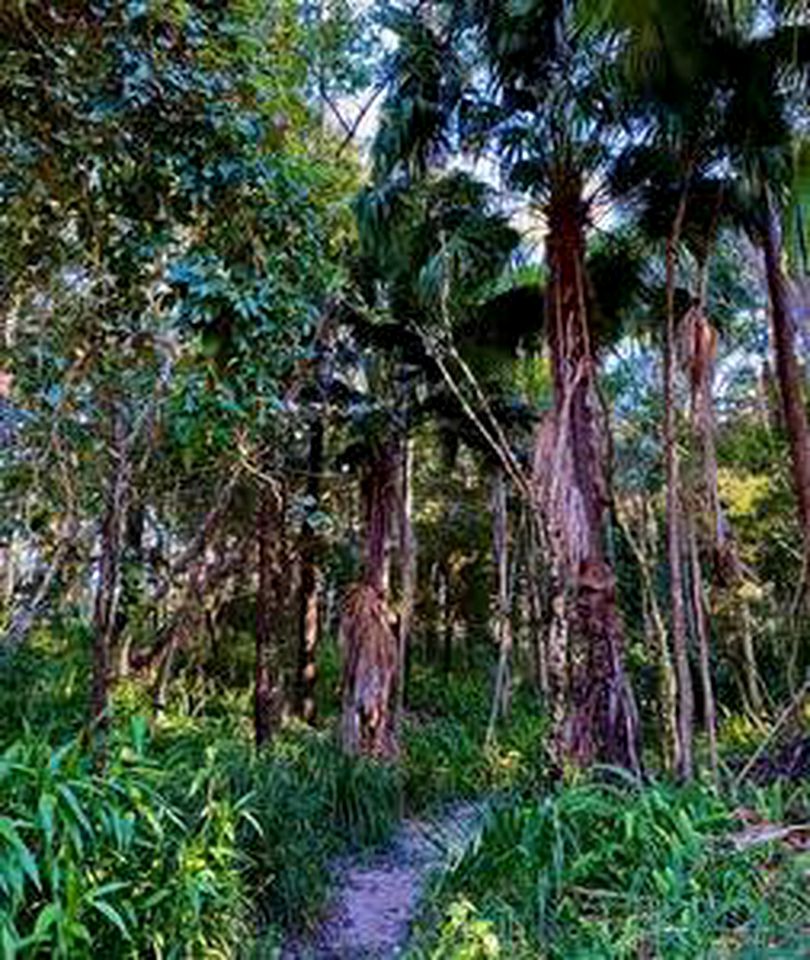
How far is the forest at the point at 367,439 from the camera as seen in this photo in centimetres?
356

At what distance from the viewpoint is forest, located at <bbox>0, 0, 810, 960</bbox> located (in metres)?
3.56

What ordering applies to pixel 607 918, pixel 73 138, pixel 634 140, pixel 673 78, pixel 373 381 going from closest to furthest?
pixel 73 138 → pixel 607 918 → pixel 673 78 → pixel 634 140 → pixel 373 381

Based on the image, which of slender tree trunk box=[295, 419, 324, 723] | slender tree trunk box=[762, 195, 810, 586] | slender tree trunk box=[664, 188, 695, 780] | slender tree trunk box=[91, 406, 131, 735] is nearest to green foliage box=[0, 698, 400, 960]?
slender tree trunk box=[91, 406, 131, 735]

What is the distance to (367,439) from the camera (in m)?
9.29

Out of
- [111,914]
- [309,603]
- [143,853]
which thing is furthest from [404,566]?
[111,914]

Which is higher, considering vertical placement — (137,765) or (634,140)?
(634,140)

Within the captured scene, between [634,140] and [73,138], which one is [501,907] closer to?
[73,138]

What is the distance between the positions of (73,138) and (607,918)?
377 centimetres

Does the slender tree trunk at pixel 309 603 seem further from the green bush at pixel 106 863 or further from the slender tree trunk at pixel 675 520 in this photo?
the green bush at pixel 106 863

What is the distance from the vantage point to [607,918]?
3.85 meters

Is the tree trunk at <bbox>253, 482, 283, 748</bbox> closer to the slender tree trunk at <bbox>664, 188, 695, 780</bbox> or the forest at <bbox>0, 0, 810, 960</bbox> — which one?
the forest at <bbox>0, 0, 810, 960</bbox>

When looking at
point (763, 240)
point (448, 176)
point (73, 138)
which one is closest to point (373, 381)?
point (448, 176)

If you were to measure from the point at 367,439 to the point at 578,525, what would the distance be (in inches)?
135

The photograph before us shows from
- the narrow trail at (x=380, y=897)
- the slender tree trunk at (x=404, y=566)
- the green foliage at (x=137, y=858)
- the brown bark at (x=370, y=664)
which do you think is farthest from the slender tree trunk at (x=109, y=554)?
the slender tree trunk at (x=404, y=566)
